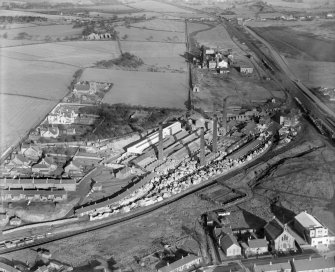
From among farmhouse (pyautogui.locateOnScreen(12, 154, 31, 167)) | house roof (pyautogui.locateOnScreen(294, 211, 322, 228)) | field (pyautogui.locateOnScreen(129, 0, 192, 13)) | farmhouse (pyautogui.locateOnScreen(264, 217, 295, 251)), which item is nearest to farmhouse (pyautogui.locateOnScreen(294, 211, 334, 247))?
house roof (pyautogui.locateOnScreen(294, 211, 322, 228))

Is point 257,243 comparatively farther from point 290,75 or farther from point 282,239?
point 290,75

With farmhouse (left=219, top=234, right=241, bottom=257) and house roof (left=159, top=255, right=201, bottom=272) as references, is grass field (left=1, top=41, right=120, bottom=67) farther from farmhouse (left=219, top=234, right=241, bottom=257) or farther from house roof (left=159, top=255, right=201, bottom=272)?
house roof (left=159, top=255, right=201, bottom=272)

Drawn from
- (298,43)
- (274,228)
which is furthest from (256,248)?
(298,43)

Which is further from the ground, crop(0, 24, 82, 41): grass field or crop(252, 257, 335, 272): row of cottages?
crop(252, 257, 335, 272): row of cottages

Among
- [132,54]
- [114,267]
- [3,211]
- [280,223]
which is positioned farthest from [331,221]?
[132,54]

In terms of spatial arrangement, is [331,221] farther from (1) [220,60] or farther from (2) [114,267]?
(1) [220,60]

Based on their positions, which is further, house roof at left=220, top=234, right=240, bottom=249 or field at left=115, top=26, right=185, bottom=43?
field at left=115, top=26, right=185, bottom=43
